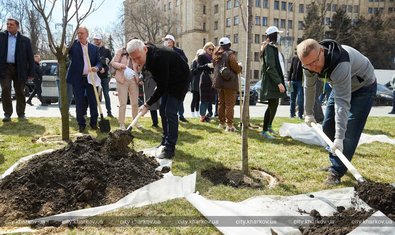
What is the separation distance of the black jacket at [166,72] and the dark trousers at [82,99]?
7.88 ft

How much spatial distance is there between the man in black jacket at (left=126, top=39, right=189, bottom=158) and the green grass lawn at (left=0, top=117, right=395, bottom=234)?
44cm

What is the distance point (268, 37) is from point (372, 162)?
280 centimetres

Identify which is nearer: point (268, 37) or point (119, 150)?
point (119, 150)

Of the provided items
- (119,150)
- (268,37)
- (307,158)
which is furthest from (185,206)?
(268,37)

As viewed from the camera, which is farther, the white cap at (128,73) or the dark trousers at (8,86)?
the dark trousers at (8,86)

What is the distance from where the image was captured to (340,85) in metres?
3.53

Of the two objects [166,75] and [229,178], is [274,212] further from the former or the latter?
[166,75]

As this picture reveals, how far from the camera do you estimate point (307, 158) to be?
522cm

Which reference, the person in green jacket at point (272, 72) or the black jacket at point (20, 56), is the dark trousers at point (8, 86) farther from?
the person in green jacket at point (272, 72)

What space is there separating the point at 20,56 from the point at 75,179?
16.7 feet

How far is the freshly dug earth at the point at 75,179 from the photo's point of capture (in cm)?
316

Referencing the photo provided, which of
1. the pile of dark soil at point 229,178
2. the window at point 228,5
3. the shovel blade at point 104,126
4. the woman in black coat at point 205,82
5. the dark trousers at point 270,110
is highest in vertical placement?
the window at point 228,5

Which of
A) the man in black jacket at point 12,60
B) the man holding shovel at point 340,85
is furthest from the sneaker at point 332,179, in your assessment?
the man in black jacket at point 12,60

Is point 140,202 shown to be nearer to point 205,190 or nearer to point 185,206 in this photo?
point 185,206
